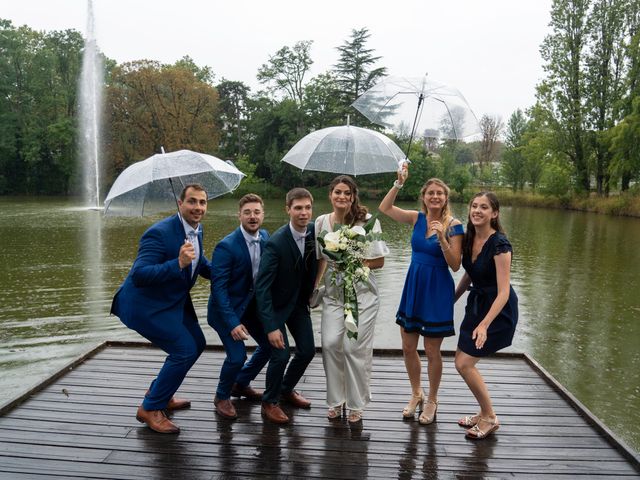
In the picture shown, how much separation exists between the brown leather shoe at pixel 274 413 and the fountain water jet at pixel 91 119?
35.4 meters

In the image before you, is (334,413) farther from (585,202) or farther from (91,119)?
(91,119)

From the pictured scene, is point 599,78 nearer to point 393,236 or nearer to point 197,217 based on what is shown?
point 393,236

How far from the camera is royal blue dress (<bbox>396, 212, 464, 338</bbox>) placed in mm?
4148

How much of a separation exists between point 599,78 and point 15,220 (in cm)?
3822

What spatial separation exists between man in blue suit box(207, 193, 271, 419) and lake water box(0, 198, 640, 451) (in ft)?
3.55

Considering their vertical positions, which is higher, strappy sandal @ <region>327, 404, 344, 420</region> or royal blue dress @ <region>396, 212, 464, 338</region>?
royal blue dress @ <region>396, 212, 464, 338</region>

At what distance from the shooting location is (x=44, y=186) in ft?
153

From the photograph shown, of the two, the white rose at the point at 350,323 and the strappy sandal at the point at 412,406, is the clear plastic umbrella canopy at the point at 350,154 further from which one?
the strappy sandal at the point at 412,406

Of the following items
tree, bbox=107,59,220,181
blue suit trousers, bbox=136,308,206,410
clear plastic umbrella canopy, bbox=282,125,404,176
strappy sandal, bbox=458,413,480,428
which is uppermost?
tree, bbox=107,59,220,181

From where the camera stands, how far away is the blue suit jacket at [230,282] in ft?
13.4

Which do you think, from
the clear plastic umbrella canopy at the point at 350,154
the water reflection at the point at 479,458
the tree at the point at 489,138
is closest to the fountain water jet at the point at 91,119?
the clear plastic umbrella canopy at the point at 350,154

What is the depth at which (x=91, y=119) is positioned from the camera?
1660 inches

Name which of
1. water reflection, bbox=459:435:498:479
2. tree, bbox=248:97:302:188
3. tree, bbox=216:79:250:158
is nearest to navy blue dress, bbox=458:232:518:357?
water reflection, bbox=459:435:498:479

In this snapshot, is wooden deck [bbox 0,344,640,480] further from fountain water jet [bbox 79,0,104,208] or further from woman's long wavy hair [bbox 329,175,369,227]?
fountain water jet [bbox 79,0,104,208]
